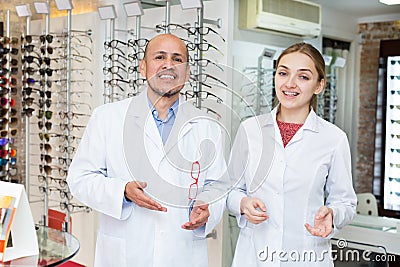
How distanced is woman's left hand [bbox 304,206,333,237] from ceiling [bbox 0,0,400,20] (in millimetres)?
2925

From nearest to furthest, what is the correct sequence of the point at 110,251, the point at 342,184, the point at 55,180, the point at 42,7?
the point at 342,184, the point at 110,251, the point at 42,7, the point at 55,180

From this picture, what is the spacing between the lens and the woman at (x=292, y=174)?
2.20 meters

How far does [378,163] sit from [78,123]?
3083 mm

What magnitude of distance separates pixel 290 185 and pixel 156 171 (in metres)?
0.53

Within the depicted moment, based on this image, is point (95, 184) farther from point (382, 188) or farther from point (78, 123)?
point (382, 188)

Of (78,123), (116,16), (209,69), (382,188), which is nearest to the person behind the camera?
(209,69)

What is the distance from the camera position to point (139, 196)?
2195mm

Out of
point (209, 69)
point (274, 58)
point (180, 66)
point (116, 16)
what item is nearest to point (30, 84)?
point (116, 16)

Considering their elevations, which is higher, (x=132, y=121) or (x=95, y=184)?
(x=132, y=121)

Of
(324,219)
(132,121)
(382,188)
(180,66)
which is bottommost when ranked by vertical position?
(382,188)

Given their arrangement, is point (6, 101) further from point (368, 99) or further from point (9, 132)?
point (368, 99)

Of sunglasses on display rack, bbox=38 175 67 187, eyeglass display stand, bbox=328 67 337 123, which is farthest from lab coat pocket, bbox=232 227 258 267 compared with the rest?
eyeglass display stand, bbox=328 67 337 123

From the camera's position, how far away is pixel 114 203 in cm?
229

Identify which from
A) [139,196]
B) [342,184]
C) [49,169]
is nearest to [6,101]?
[49,169]
